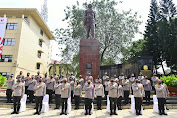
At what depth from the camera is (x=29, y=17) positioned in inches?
974

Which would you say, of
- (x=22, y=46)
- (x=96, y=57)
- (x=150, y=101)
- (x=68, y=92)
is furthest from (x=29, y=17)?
(x=150, y=101)

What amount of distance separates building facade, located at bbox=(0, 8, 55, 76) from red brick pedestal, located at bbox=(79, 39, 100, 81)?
14215mm

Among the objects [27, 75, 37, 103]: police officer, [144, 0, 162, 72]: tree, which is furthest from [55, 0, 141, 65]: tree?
[27, 75, 37, 103]: police officer

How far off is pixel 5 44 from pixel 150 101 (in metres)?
21.8

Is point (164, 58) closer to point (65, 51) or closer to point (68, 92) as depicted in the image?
point (65, 51)

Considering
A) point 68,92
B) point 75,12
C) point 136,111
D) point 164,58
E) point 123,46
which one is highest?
point 75,12

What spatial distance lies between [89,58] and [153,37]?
57.1 ft

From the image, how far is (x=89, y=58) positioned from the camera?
10.5 metres

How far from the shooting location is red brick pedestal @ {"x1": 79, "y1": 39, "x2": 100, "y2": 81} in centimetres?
1030

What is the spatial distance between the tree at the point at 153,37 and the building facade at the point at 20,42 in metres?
20.5

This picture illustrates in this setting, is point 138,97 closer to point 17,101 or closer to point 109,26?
point 17,101

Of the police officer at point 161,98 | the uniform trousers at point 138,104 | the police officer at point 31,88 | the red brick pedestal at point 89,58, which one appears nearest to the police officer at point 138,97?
the uniform trousers at point 138,104

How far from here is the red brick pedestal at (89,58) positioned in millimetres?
10305

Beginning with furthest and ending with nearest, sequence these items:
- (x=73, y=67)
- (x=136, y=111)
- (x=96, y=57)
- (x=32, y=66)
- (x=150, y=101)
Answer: (x=32, y=66) → (x=73, y=67) → (x=96, y=57) → (x=150, y=101) → (x=136, y=111)
